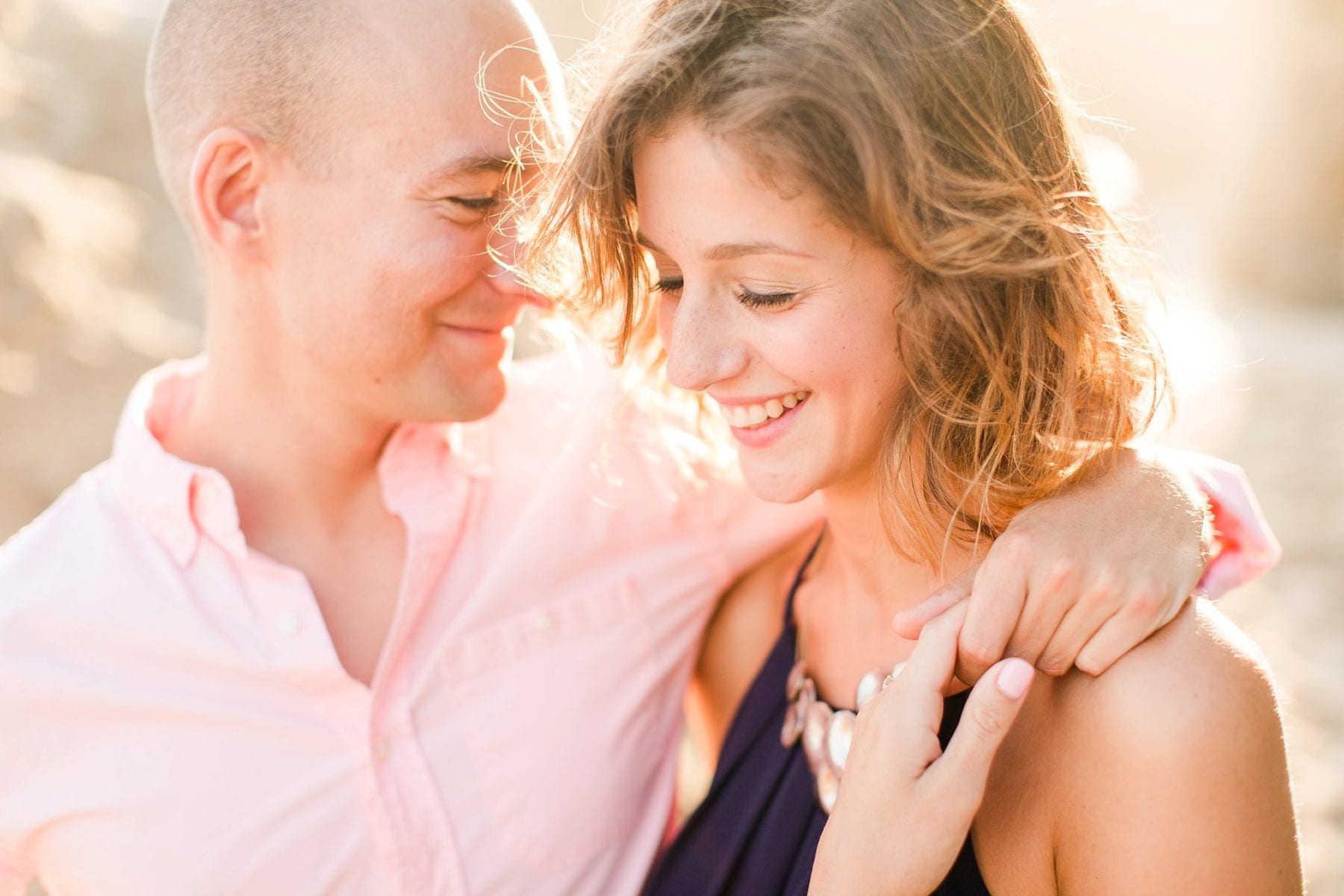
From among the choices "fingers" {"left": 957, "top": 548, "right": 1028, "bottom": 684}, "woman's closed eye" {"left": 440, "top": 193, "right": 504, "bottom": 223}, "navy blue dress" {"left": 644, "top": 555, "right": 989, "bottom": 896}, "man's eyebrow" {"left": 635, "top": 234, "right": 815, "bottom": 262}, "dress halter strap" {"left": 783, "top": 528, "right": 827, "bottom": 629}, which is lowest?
"navy blue dress" {"left": 644, "top": 555, "right": 989, "bottom": 896}

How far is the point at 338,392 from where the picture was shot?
89.4 inches

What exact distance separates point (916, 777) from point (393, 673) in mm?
1011

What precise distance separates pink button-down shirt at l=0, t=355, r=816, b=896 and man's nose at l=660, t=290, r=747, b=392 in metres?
0.64

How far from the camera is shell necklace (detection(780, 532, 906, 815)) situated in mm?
1916

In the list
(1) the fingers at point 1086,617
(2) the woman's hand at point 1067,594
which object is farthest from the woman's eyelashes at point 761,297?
(1) the fingers at point 1086,617

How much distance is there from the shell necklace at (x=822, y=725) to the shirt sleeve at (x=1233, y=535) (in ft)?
1.99

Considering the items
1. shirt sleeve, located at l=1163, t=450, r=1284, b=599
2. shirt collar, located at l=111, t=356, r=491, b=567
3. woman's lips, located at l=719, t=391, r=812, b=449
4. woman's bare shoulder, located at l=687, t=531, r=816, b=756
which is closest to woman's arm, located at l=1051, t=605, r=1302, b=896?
shirt sleeve, located at l=1163, t=450, r=1284, b=599

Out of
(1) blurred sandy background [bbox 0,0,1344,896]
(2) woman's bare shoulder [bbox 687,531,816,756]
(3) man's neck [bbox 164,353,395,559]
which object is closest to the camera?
(3) man's neck [bbox 164,353,395,559]

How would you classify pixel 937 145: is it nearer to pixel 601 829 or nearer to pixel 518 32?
pixel 518 32

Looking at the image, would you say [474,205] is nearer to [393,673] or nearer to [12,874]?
[393,673]

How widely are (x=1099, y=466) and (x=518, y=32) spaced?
1354 mm

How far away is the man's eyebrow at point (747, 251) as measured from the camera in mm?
1663

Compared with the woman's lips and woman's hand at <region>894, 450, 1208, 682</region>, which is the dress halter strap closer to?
the woman's lips

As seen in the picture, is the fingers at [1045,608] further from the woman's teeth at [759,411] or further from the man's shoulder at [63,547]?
the man's shoulder at [63,547]
